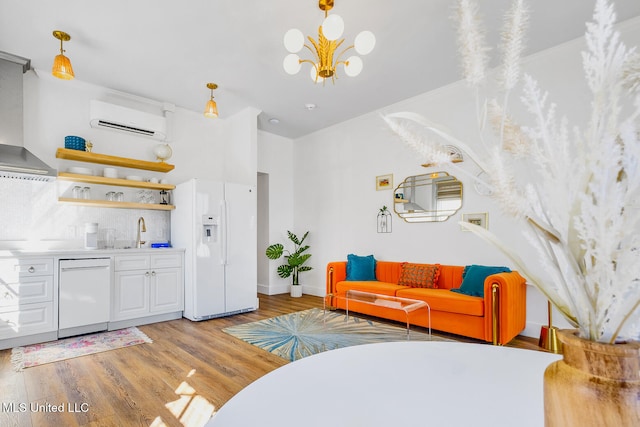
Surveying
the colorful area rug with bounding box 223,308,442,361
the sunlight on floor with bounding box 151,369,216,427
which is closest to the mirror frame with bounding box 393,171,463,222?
the colorful area rug with bounding box 223,308,442,361

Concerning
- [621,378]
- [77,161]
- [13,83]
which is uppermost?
[13,83]

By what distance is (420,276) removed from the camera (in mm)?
4066

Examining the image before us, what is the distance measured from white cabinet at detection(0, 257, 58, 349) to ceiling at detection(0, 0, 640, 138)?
7.61 ft

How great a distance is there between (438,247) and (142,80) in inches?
178

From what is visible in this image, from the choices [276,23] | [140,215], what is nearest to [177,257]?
[140,215]

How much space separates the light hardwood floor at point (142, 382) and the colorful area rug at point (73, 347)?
0.32ft

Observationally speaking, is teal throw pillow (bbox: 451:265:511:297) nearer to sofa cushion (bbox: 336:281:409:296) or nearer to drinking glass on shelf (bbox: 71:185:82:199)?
sofa cushion (bbox: 336:281:409:296)

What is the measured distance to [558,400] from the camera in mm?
381

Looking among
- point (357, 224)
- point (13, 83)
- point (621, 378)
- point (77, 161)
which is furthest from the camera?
point (357, 224)

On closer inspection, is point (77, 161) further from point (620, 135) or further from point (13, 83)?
point (620, 135)

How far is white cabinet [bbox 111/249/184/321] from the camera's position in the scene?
380 cm

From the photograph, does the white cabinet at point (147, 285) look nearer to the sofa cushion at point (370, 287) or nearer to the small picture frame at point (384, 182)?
the sofa cushion at point (370, 287)

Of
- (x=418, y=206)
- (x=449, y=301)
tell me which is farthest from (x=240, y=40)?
(x=449, y=301)

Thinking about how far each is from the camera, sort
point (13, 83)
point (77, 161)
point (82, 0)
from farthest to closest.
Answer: point (77, 161) < point (13, 83) < point (82, 0)
